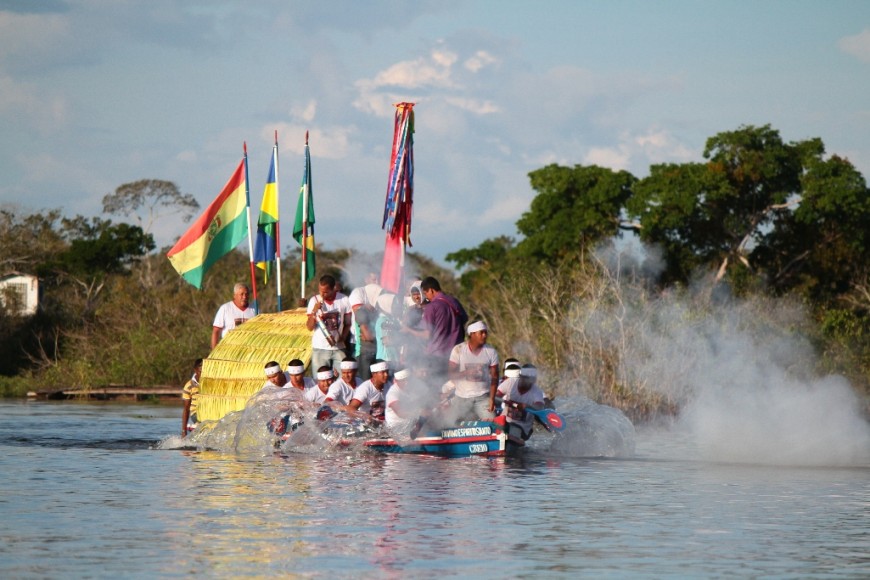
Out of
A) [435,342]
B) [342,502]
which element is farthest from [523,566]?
[435,342]

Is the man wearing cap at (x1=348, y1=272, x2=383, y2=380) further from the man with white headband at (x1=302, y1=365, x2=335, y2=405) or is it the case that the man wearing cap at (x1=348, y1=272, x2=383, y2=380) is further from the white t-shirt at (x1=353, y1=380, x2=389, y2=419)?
the white t-shirt at (x1=353, y1=380, x2=389, y2=419)

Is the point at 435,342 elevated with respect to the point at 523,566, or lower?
elevated

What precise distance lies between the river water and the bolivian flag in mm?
4257

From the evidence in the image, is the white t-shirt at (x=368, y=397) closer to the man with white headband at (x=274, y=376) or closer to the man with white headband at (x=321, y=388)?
the man with white headband at (x=321, y=388)

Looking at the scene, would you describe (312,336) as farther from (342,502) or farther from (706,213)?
(706,213)

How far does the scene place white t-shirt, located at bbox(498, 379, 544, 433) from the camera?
17750mm

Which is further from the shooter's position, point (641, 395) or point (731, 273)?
point (731, 273)

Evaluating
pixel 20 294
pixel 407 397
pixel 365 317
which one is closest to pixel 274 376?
pixel 365 317

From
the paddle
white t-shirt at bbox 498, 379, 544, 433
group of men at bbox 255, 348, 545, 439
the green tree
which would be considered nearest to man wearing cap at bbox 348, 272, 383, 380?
group of men at bbox 255, 348, 545, 439

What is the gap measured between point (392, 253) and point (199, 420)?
3829mm

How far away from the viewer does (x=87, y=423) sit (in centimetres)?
2556

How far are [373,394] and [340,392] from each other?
16.9 inches

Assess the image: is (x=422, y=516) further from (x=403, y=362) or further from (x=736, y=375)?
(x=736, y=375)

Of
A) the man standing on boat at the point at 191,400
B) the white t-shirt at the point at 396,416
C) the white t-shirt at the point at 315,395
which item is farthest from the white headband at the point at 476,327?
the man standing on boat at the point at 191,400
